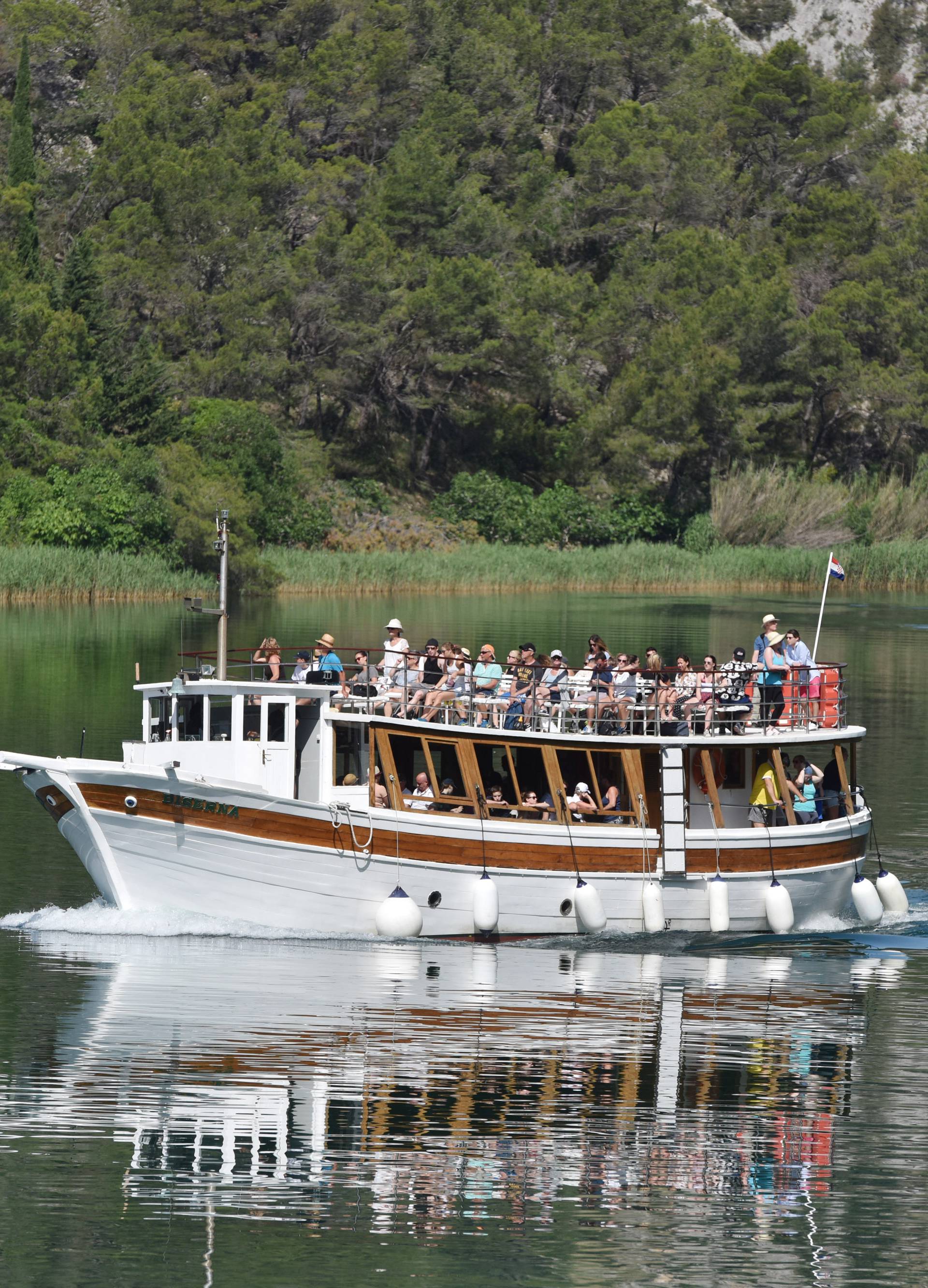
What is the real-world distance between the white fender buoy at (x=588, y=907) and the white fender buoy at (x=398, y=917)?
85.1 inches

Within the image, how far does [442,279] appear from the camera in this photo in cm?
11119

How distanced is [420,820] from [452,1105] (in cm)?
689

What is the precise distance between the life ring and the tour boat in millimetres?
39

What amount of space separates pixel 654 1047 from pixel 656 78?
431 ft

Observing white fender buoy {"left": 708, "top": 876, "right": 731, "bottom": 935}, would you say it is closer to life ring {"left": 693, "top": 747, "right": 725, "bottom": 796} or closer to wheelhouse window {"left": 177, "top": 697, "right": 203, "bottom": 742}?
life ring {"left": 693, "top": 747, "right": 725, "bottom": 796}

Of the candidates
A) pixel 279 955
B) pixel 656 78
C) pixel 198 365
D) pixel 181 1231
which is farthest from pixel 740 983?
pixel 656 78

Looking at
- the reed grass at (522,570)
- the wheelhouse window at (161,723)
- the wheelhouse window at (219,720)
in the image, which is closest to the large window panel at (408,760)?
the wheelhouse window at (219,720)

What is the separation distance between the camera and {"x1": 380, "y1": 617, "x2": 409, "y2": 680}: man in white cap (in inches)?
1037

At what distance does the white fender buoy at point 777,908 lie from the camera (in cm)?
2662

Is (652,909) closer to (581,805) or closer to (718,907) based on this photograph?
(718,907)

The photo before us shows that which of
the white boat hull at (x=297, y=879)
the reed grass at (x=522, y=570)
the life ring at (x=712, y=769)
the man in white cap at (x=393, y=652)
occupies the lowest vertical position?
→ the reed grass at (x=522, y=570)

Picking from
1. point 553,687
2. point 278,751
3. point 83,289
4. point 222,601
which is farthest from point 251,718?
point 83,289

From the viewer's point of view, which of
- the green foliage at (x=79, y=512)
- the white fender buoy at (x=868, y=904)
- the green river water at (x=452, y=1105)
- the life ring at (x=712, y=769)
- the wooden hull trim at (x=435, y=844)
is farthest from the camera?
the green foliage at (x=79, y=512)

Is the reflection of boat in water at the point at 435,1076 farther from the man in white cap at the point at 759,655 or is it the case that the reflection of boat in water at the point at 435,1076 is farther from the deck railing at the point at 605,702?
the man in white cap at the point at 759,655
